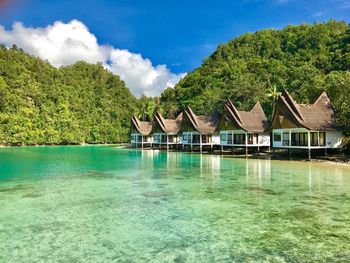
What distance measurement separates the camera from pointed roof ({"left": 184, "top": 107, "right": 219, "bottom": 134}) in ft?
110

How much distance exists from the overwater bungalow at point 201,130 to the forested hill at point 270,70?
7069 millimetres

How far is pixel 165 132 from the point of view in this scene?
130 feet

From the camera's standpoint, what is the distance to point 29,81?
203 ft

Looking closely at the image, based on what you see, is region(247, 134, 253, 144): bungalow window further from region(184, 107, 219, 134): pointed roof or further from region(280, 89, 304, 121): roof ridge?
region(280, 89, 304, 121): roof ridge

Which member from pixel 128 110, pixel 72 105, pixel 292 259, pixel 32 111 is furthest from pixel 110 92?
pixel 292 259

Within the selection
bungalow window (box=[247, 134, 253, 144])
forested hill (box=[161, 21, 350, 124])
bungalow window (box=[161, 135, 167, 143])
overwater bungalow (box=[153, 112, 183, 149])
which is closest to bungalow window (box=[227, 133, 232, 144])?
bungalow window (box=[247, 134, 253, 144])

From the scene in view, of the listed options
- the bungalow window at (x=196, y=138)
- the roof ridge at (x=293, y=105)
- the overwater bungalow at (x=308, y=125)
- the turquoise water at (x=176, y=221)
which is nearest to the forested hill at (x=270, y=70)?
the overwater bungalow at (x=308, y=125)

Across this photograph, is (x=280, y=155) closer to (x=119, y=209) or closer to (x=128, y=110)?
(x=119, y=209)

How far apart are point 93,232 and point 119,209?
1.96m

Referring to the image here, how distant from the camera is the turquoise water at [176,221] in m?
5.43

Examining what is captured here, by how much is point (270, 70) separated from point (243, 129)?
22.5m

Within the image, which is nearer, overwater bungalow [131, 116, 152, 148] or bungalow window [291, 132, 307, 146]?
bungalow window [291, 132, 307, 146]

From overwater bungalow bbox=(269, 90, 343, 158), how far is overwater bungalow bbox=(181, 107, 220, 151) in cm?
899

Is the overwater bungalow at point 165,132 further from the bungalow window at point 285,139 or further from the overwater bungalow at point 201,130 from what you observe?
the bungalow window at point 285,139
